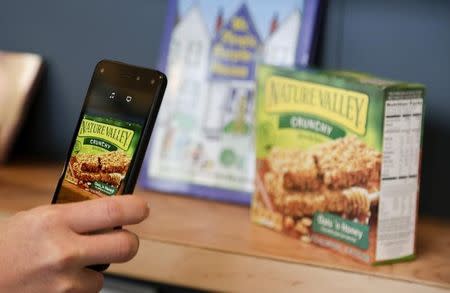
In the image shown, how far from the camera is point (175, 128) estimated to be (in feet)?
3.93

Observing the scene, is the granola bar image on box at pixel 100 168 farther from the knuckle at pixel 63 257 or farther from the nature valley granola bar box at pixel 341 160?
the nature valley granola bar box at pixel 341 160

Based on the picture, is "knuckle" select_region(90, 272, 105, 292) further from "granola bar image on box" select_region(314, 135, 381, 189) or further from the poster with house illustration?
the poster with house illustration

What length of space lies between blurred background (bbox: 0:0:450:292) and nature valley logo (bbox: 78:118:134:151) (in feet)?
1.71

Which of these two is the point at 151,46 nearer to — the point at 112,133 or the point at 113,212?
the point at 112,133

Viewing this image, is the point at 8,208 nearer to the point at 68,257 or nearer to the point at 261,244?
the point at 261,244

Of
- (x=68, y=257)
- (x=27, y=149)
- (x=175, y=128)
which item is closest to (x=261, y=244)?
(x=175, y=128)

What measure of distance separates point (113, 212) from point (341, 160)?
0.39m

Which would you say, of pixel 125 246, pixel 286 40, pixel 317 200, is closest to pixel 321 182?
pixel 317 200

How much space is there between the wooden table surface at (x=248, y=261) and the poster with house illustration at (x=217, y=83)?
86mm

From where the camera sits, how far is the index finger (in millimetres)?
640

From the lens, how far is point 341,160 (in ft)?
3.13

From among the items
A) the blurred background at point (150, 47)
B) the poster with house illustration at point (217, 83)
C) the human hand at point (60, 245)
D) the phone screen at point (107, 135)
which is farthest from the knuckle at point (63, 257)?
the blurred background at point (150, 47)

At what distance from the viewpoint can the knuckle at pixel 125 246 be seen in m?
0.66

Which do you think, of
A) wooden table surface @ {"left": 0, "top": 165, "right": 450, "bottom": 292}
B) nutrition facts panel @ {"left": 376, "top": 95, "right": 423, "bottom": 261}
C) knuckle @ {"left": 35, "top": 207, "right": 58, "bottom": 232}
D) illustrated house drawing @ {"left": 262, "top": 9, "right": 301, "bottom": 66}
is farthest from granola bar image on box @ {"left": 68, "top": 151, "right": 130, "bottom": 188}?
illustrated house drawing @ {"left": 262, "top": 9, "right": 301, "bottom": 66}
